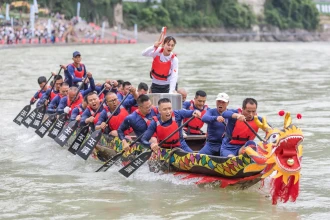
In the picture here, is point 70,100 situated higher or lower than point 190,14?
lower

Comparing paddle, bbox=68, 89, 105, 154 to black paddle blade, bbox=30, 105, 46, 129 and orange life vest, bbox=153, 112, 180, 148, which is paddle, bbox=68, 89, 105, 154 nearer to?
orange life vest, bbox=153, 112, 180, 148

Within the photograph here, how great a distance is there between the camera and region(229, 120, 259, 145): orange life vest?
891 centimetres

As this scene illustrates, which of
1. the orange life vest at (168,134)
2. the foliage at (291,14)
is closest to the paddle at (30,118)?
the orange life vest at (168,134)

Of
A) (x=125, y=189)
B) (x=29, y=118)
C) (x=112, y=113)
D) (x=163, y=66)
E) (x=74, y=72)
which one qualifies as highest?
(x=163, y=66)

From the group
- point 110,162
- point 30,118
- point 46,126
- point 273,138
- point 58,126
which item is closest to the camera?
point 273,138

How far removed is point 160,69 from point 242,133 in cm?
340

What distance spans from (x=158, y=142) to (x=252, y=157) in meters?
1.94

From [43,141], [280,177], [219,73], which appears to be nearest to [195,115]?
[280,177]

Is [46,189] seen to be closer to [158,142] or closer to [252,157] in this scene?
[158,142]

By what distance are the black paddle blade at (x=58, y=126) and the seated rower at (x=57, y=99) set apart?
983 millimetres

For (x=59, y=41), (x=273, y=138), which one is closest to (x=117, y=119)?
(x=273, y=138)

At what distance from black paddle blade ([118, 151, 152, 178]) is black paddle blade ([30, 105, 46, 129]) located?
4.86 metres

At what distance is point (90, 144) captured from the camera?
438 inches

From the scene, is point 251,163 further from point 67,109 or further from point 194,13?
point 194,13
